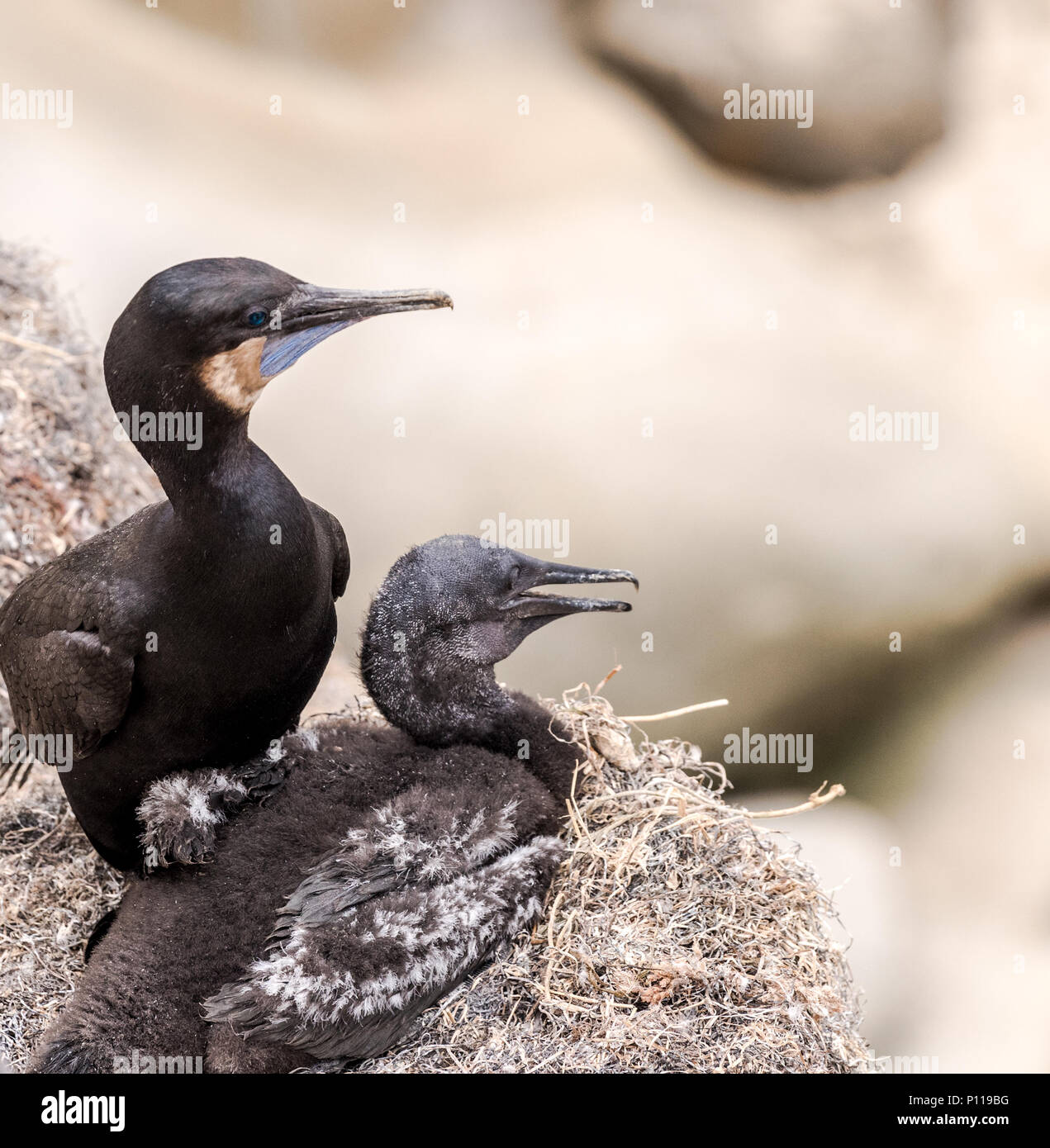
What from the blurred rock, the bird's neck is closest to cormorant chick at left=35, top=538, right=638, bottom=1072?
the bird's neck

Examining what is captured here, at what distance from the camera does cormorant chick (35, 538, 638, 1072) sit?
194 cm

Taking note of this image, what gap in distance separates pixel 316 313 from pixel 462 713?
2.90 ft

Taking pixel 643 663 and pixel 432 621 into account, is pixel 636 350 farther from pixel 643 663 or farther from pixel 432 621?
pixel 432 621

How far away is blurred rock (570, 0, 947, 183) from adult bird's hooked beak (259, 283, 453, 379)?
3.07 m

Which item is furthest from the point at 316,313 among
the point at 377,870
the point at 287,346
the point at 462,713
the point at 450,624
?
the point at 377,870

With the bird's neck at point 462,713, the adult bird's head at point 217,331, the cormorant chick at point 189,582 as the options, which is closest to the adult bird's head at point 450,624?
the bird's neck at point 462,713

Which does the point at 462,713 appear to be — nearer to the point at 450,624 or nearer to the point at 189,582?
the point at 450,624

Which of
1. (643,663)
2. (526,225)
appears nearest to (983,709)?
(643,663)

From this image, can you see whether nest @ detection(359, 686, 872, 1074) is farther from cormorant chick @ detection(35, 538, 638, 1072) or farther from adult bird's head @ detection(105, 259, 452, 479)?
adult bird's head @ detection(105, 259, 452, 479)

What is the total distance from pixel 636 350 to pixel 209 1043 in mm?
3330

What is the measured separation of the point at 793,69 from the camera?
4.41 metres
